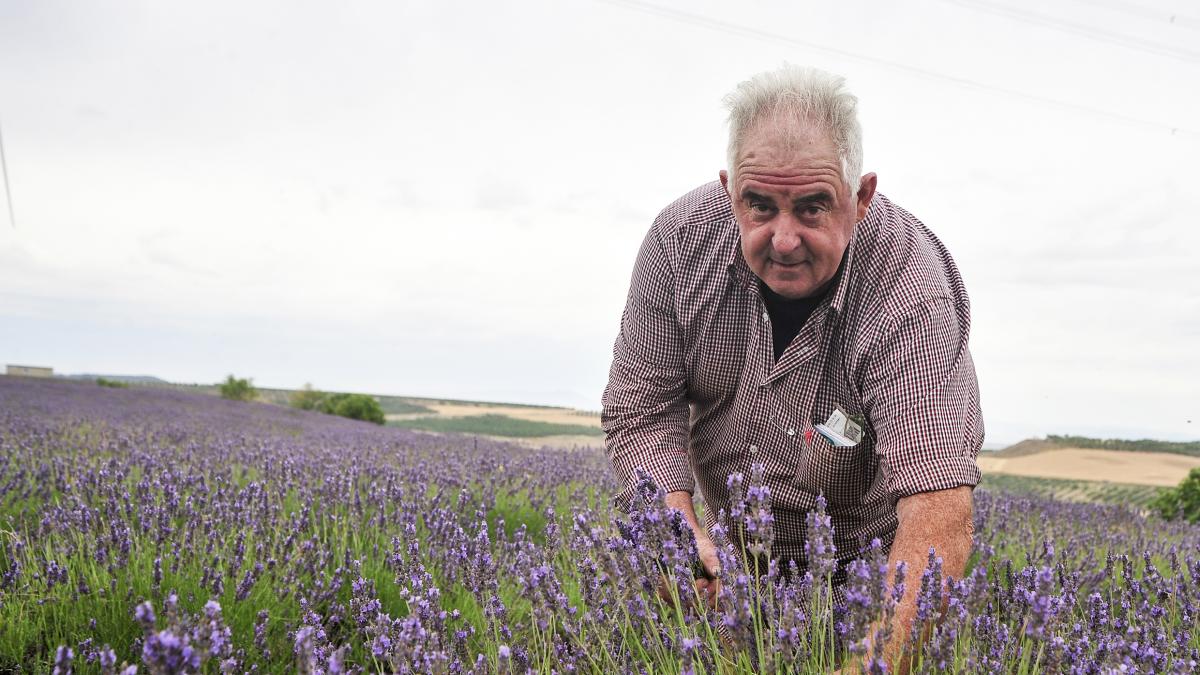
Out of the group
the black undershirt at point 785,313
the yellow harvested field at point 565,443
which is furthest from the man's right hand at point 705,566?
the yellow harvested field at point 565,443

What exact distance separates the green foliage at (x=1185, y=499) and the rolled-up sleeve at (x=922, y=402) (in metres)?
8.27

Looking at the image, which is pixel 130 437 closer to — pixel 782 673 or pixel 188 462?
pixel 188 462

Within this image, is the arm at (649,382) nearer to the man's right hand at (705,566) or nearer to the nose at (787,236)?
the man's right hand at (705,566)

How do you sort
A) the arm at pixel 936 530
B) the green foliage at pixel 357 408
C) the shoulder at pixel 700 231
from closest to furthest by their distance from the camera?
1. the arm at pixel 936 530
2. the shoulder at pixel 700 231
3. the green foliage at pixel 357 408

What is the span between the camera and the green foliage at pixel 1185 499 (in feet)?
29.0

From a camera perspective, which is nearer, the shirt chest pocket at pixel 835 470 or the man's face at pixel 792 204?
the man's face at pixel 792 204

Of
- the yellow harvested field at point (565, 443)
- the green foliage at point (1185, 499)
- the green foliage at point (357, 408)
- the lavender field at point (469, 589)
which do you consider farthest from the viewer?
the green foliage at point (357, 408)

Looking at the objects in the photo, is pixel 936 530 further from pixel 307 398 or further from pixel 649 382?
pixel 307 398

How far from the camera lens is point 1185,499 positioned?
9070 mm

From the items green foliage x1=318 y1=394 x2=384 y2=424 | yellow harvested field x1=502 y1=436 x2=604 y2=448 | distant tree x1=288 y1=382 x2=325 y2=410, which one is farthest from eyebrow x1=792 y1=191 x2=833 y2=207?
distant tree x1=288 y1=382 x2=325 y2=410

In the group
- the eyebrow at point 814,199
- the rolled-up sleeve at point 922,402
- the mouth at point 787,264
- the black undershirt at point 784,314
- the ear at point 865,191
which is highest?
the ear at point 865,191

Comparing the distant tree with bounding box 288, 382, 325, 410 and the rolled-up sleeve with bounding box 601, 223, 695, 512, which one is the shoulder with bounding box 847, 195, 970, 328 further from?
the distant tree with bounding box 288, 382, 325, 410

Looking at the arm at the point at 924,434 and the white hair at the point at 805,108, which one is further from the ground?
the white hair at the point at 805,108

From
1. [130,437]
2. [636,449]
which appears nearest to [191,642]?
[636,449]
